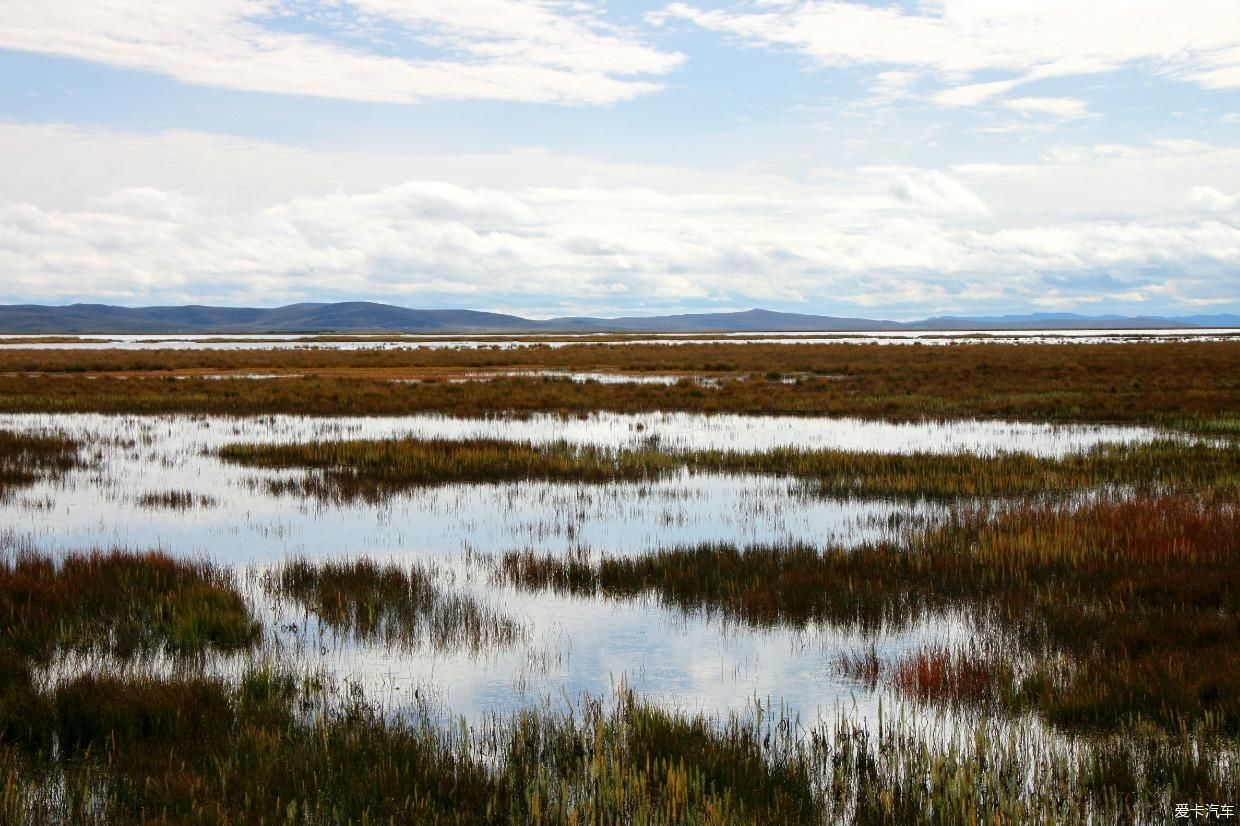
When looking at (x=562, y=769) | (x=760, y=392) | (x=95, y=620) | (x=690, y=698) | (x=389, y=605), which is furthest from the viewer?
(x=760, y=392)

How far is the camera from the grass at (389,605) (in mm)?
9125

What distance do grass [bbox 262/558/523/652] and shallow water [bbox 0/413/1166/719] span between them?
0.24 meters

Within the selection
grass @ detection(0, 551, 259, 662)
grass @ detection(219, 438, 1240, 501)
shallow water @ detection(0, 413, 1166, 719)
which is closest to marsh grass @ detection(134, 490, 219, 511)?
shallow water @ detection(0, 413, 1166, 719)

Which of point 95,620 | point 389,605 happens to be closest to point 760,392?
point 389,605

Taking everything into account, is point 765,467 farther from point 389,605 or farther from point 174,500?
point 389,605

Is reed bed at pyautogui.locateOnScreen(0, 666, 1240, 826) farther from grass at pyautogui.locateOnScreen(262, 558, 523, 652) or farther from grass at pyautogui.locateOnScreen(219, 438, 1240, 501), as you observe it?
grass at pyautogui.locateOnScreen(219, 438, 1240, 501)

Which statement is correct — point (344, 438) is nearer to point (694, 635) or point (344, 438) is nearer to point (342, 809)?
point (694, 635)

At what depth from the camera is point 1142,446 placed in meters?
Answer: 21.5

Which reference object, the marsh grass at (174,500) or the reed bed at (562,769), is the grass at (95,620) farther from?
the marsh grass at (174,500)

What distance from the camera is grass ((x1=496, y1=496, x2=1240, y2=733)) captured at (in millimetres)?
7262

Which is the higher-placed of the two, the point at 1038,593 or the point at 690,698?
Answer: the point at 1038,593

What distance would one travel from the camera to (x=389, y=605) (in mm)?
10039

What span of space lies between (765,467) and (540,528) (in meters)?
6.91

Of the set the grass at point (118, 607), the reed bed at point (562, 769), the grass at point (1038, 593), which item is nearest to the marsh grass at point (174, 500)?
the grass at point (118, 607)
